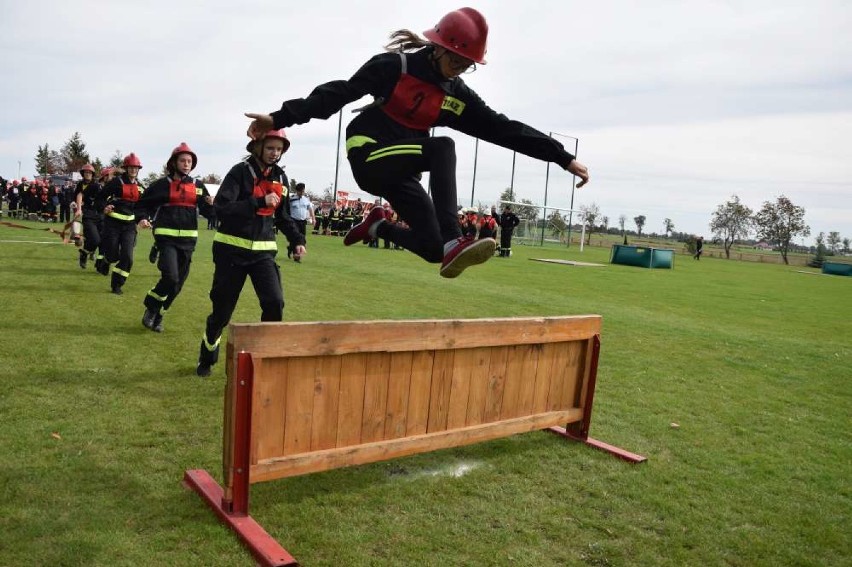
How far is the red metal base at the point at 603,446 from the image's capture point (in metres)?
5.23

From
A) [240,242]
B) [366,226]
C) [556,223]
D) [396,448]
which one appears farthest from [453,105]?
[556,223]

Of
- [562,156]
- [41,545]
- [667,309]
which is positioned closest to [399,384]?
[562,156]

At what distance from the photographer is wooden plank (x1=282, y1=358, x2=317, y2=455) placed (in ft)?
13.4

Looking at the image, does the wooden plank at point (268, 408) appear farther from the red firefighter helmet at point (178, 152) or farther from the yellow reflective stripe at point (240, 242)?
the red firefighter helmet at point (178, 152)

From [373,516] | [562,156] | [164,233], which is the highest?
[562,156]

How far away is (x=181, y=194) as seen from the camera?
8.84 m

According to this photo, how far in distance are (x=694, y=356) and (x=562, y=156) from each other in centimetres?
638

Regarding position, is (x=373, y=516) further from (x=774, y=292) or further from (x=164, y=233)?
(x=774, y=292)

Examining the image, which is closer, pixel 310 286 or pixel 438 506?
pixel 438 506

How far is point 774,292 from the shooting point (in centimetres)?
2208

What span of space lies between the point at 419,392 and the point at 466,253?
1.47m

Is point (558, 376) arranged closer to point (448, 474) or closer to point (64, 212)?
point (448, 474)

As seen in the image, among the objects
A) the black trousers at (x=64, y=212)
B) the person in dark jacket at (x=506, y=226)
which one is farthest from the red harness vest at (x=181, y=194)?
the black trousers at (x=64, y=212)

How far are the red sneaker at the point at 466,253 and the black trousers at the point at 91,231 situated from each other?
11506mm
